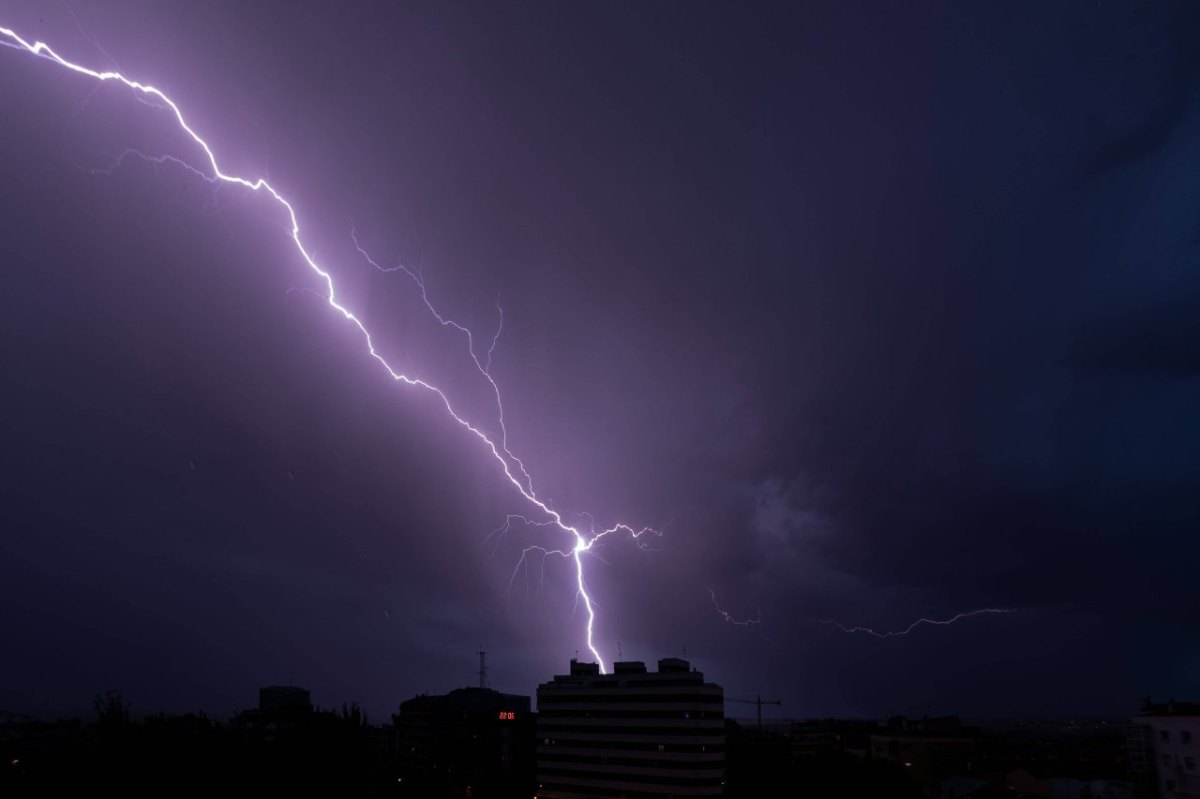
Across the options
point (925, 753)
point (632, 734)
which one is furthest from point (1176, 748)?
point (632, 734)

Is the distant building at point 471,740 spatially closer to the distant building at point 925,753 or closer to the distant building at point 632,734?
the distant building at point 632,734

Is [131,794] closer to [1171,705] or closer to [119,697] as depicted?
[119,697]

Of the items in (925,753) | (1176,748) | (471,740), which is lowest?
(471,740)

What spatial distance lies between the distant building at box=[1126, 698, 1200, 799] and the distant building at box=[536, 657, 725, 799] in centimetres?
1945

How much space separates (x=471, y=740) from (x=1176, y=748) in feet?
157

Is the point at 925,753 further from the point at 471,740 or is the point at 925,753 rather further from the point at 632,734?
the point at 471,740

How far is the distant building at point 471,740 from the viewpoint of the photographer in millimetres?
51312

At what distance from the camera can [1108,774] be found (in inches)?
1494

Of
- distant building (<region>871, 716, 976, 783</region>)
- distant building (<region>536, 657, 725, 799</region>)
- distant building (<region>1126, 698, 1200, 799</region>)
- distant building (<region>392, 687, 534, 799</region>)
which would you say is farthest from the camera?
distant building (<region>392, 687, 534, 799</region>)

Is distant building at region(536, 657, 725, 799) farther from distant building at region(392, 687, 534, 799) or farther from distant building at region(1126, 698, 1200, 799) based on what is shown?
distant building at region(1126, 698, 1200, 799)

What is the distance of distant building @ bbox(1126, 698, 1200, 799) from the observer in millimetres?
25703

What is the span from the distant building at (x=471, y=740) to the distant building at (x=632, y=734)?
5845 mm

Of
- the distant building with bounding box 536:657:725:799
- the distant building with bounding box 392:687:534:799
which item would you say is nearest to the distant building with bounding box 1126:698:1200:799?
the distant building with bounding box 536:657:725:799

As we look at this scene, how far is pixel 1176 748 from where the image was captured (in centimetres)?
2645
